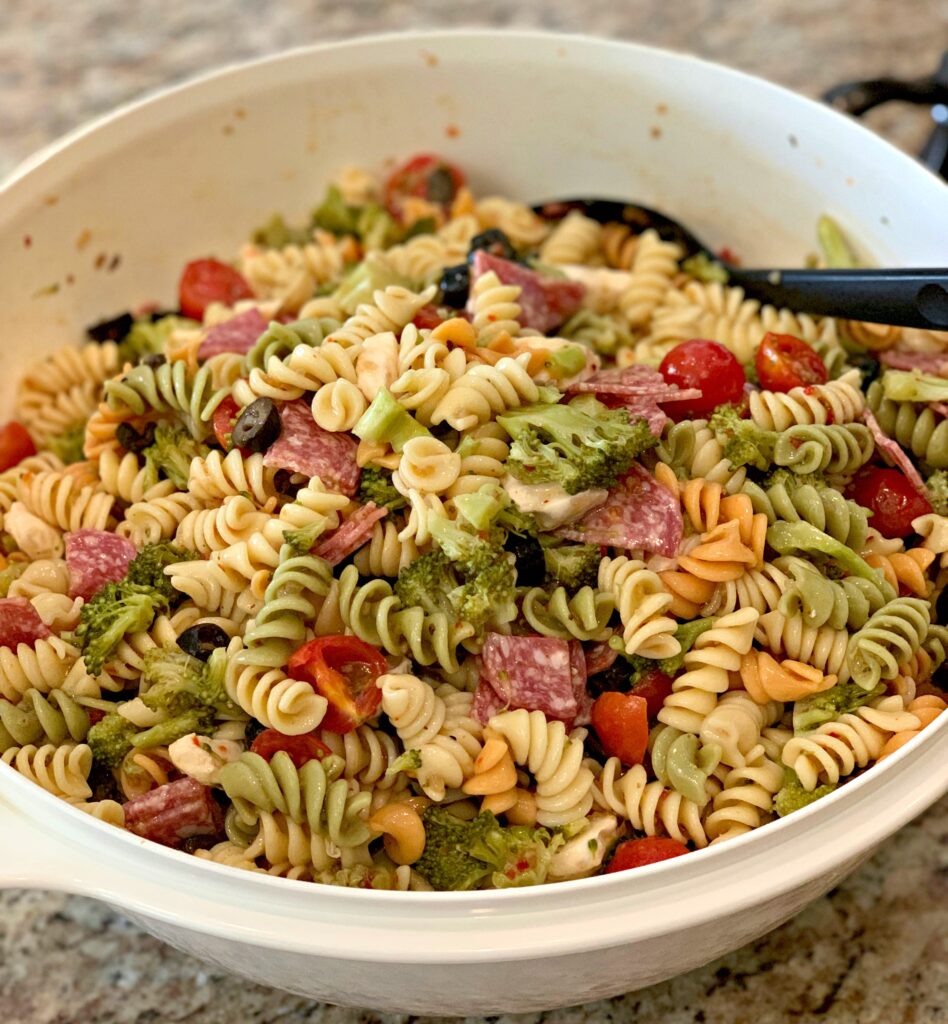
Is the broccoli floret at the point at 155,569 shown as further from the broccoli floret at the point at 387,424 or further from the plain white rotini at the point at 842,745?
the plain white rotini at the point at 842,745

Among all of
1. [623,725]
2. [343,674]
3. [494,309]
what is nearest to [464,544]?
[343,674]

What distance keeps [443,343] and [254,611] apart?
0.61 meters

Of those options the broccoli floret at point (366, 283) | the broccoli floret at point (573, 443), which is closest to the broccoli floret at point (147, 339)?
the broccoli floret at point (366, 283)

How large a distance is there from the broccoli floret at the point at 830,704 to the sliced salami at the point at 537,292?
1.03 meters

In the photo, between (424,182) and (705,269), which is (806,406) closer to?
(705,269)

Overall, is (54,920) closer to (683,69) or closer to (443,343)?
(443,343)

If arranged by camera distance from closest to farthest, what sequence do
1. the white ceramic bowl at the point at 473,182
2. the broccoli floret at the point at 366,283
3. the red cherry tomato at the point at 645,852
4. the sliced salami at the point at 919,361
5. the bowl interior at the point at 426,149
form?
the white ceramic bowl at the point at 473,182 < the red cherry tomato at the point at 645,852 < the sliced salami at the point at 919,361 < the broccoli floret at the point at 366,283 < the bowl interior at the point at 426,149

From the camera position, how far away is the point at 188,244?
119 inches

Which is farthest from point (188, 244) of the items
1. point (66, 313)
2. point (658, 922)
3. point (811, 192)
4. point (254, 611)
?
point (658, 922)

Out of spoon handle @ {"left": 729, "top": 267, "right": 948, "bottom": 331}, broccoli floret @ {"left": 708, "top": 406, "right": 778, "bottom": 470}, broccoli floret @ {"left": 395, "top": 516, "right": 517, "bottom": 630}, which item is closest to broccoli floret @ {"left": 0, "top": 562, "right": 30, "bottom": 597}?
broccoli floret @ {"left": 395, "top": 516, "right": 517, "bottom": 630}

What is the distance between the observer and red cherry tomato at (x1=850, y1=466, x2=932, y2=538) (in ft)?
7.01

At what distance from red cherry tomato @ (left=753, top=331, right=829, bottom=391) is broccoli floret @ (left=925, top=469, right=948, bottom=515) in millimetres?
307

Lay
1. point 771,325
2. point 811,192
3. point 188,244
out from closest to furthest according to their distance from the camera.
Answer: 1. point 771,325
2. point 811,192
3. point 188,244

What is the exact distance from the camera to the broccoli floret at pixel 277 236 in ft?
10.0
